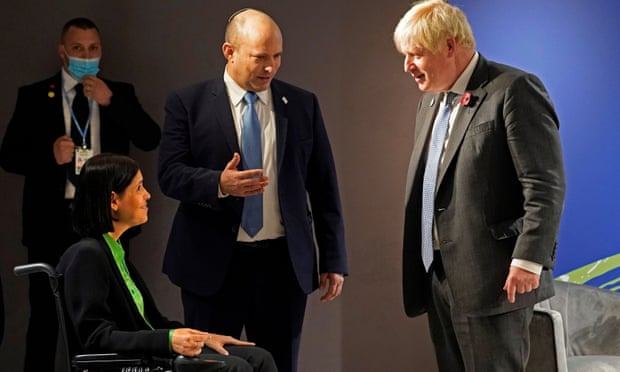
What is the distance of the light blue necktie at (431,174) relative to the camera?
134 inches

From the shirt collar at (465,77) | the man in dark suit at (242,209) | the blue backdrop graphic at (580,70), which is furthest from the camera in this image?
the blue backdrop graphic at (580,70)

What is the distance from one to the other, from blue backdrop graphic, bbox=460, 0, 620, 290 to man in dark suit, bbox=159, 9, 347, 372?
1560 millimetres

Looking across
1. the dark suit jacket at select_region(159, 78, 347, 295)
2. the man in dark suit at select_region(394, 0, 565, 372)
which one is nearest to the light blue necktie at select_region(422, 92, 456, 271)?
the man in dark suit at select_region(394, 0, 565, 372)

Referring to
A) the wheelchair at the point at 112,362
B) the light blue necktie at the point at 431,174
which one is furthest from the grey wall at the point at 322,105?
the wheelchair at the point at 112,362

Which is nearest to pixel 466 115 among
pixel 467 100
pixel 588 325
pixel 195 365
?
pixel 467 100

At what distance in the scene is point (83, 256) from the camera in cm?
312

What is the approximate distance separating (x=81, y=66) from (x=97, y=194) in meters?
1.48

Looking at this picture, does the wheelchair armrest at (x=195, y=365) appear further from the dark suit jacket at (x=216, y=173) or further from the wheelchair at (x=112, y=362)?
the dark suit jacket at (x=216, y=173)

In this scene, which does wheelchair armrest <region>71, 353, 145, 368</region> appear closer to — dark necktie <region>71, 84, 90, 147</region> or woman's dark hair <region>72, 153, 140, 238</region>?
woman's dark hair <region>72, 153, 140, 238</region>

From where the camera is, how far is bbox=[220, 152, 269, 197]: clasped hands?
353 centimetres

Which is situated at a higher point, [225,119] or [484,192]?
[225,119]

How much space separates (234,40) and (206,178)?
55 centimetres

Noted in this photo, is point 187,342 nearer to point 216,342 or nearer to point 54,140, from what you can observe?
point 216,342

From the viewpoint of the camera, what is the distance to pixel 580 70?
498 cm
